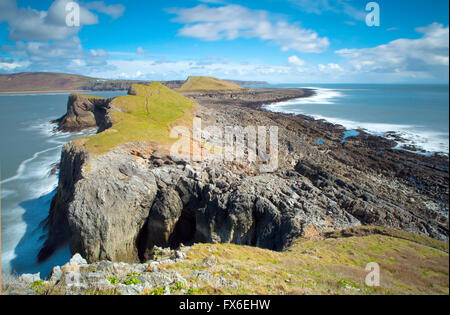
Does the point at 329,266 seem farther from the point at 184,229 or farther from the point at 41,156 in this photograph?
the point at 41,156

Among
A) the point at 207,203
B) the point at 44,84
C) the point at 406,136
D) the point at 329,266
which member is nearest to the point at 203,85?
the point at 406,136

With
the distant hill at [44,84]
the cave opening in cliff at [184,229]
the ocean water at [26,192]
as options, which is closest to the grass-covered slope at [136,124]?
the cave opening in cliff at [184,229]

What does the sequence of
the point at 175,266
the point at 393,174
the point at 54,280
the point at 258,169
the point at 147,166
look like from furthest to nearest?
the point at 393,174
the point at 258,169
the point at 147,166
the point at 175,266
the point at 54,280

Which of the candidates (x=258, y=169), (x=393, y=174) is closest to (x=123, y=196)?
(x=258, y=169)

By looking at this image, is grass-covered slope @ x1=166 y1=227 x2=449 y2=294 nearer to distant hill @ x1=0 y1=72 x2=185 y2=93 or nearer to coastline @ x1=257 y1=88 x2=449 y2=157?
coastline @ x1=257 y1=88 x2=449 y2=157
